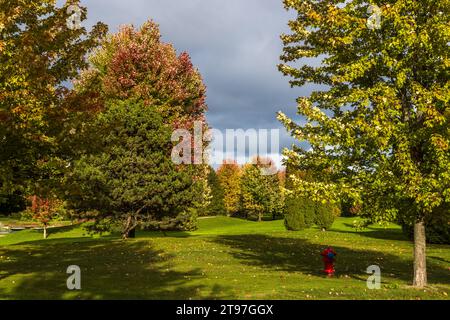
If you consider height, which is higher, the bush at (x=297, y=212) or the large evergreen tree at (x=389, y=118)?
the large evergreen tree at (x=389, y=118)

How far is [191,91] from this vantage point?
35.2 metres

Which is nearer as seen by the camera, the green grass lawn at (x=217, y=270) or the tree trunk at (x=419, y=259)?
the green grass lawn at (x=217, y=270)

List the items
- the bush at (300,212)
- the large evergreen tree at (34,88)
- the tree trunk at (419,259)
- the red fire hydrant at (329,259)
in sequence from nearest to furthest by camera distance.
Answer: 1. the large evergreen tree at (34,88)
2. the tree trunk at (419,259)
3. the red fire hydrant at (329,259)
4. the bush at (300,212)

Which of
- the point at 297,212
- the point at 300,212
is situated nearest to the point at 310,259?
the point at 297,212

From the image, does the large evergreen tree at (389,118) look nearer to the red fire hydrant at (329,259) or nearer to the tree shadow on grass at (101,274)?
the red fire hydrant at (329,259)

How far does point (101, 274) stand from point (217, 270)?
3919 millimetres

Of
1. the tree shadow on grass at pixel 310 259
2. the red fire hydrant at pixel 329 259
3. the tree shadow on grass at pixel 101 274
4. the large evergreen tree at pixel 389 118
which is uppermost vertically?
the large evergreen tree at pixel 389 118

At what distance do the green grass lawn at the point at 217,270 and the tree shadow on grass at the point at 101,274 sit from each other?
2 cm

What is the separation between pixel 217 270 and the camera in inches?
652

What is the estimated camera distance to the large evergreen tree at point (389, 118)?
40.2ft

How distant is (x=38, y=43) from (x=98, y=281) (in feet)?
23.3

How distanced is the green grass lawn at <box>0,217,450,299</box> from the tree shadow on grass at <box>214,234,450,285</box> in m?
0.04

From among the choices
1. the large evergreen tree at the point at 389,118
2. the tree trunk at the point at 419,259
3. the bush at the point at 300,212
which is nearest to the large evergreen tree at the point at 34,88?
the large evergreen tree at the point at 389,118
